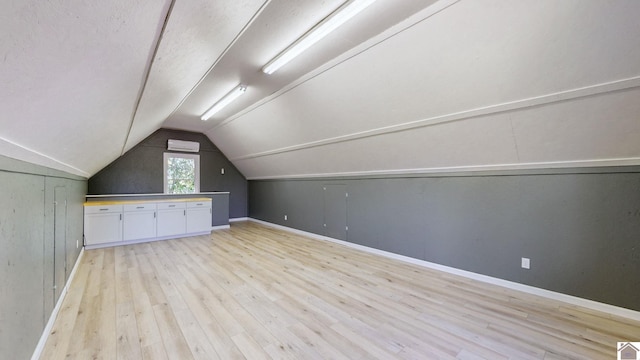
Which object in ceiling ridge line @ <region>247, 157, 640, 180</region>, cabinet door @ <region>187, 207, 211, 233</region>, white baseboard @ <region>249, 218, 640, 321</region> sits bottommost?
white baseboard @ <region>249, 218, 640, 321</region>

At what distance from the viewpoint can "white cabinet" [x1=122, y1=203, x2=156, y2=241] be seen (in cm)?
508

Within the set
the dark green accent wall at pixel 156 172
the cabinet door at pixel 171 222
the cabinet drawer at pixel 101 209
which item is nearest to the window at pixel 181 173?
the dark green accent wall at pixel 156 172

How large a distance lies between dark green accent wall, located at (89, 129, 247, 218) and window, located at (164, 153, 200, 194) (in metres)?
0.12

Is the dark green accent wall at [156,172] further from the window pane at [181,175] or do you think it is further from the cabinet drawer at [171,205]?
the cabinet drawer at [171,205]

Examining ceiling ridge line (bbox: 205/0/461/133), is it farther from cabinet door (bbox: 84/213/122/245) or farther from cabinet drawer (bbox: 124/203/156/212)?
cabinet door (bbox: 84/213/122/245)

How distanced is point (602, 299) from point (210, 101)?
557 cm

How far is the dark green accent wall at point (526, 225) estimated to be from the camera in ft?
7.93

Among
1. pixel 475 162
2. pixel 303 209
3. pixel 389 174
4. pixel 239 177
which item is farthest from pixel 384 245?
pixel 239 177

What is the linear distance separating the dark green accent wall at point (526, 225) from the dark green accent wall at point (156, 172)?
486cm

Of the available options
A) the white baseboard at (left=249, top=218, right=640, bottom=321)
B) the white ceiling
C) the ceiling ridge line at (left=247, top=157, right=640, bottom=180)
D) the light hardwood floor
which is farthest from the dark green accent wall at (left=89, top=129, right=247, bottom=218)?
the white baseboard at (left=249, top=218, right=640, bottom=321)

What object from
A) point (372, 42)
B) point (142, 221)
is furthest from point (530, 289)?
point (142, 221)

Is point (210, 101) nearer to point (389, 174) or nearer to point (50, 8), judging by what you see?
point (389, 174)

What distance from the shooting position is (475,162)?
3195mm

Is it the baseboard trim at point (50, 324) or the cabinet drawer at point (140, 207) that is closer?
the baseboard trim at point (50, 324)
